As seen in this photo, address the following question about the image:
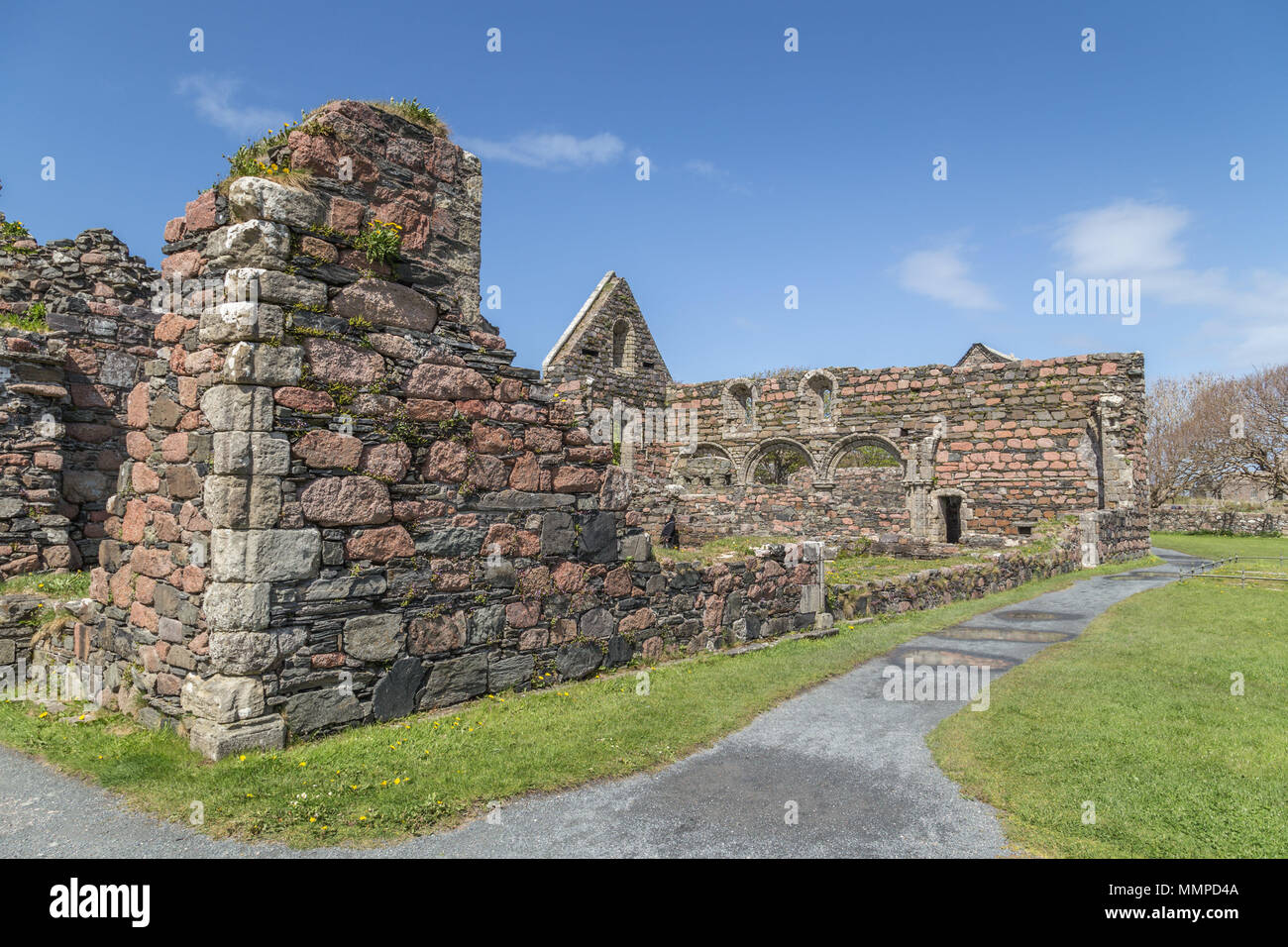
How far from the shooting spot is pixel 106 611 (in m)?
7.40

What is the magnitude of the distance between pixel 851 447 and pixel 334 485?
24.5m

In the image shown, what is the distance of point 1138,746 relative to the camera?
6039 mm

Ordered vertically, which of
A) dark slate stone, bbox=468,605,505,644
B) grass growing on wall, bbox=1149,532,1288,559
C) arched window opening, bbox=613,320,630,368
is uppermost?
arched window opening, bbox=613,320,630,368

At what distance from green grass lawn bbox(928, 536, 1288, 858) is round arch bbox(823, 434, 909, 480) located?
1730 centimetres

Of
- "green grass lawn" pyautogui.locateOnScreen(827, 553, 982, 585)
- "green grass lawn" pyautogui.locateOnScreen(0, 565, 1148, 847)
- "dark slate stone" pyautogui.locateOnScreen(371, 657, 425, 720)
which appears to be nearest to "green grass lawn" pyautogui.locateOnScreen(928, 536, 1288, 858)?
"green grass lawn" pyautogui.locateOnScreen(0, 565, 1148, 847)

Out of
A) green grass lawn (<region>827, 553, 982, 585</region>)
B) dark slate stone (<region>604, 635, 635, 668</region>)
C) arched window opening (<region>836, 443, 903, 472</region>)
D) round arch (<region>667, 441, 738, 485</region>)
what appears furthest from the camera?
round arch (<region>667, 441, 738, 485</region>)

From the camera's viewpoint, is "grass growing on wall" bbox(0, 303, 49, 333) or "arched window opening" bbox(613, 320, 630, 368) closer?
"grass growing on wall" bbox(0, 303, 49, 333)

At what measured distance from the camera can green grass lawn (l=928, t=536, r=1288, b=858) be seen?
4.62 metres

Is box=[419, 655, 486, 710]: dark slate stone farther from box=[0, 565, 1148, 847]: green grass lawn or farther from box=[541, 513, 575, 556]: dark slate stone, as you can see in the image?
box=[541, 513, 575, 556]: dark slate stone

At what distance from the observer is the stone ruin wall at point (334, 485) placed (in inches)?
239

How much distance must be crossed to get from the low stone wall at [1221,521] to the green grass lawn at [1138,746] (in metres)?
31.5

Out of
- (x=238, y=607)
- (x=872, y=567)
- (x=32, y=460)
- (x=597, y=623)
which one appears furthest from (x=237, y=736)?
(x=872, y=567)

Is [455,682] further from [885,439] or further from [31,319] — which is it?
[885,439]
